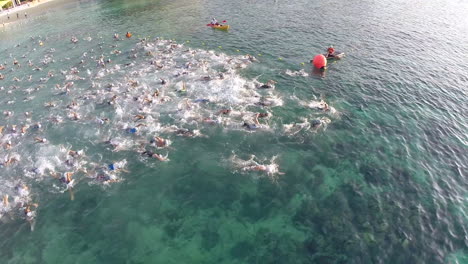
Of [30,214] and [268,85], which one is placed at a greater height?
[268,85]

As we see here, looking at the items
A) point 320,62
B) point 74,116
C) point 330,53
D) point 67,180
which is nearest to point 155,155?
point 67,180

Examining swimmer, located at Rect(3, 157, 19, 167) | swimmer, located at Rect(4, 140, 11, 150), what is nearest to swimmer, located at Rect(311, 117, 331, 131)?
swimmer, located at Rect(3, 157, 19, 167)

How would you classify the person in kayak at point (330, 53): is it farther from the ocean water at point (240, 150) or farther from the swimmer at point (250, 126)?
the swimmer at point (250, 126)

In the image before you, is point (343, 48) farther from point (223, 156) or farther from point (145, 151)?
point (145, 151)

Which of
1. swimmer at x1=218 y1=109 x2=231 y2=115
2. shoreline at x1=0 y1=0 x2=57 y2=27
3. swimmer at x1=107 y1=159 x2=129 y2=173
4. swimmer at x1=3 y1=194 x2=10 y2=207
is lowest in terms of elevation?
swimmer at x1=3 y1=194 x2=10 y2=207

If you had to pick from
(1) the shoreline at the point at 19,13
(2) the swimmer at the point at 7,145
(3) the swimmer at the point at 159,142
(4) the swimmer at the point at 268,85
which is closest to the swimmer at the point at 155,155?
(3) the swimmer at the point at 159,142

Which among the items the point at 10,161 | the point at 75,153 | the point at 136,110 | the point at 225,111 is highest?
the point at 225,111

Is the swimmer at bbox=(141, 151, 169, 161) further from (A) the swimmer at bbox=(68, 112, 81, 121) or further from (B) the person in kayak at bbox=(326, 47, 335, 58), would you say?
(B) the person in kayak at bbox=(326, 47, 335, 58)

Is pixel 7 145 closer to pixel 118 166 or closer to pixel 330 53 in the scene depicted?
pixel 118 166
